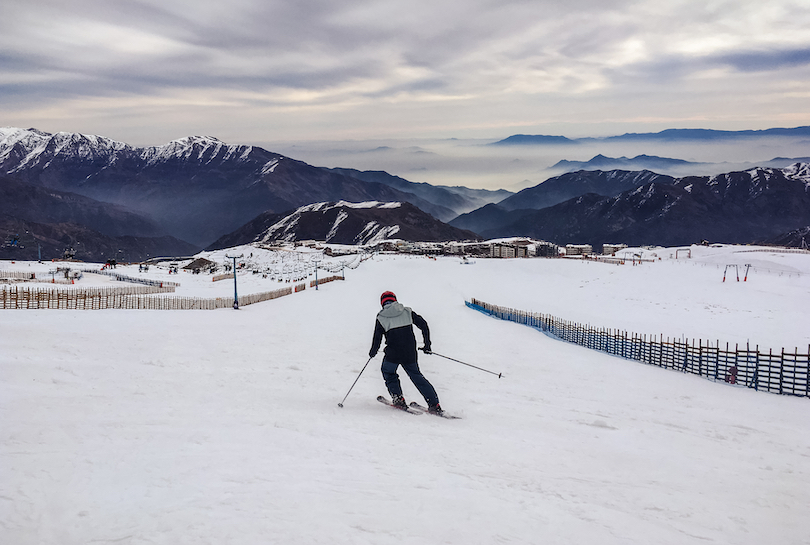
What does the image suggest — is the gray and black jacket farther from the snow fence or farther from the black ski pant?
the snow fence

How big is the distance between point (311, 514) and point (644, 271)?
3020 inches

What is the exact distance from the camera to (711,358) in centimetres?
2259

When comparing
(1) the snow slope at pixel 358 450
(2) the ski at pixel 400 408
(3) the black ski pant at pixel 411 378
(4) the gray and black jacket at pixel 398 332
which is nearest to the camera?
(1) the snow slope at pixel 358 450

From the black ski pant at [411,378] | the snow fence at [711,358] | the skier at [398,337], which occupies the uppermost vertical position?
the skier at [398,337]

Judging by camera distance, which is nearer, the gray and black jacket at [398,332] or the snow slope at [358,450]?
the snow slope at [358,450]

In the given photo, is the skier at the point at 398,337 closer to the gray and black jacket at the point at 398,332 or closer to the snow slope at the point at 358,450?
the gray and black jacket at the point at 398,332

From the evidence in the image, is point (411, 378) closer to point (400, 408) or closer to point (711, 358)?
point (400, 408)

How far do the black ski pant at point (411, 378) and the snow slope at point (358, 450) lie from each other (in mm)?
624

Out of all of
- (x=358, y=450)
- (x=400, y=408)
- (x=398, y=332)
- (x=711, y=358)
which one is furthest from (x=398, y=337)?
(x=711, y=358)

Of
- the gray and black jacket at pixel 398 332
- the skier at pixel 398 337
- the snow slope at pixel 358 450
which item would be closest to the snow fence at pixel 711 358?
the snow slope at pixel 358 450

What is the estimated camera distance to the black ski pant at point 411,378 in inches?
416

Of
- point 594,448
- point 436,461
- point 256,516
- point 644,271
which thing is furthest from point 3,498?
point 644,271

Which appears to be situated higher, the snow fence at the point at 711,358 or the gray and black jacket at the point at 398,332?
the gray and black jacket at the point at 398,332

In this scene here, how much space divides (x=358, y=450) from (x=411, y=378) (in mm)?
2907
